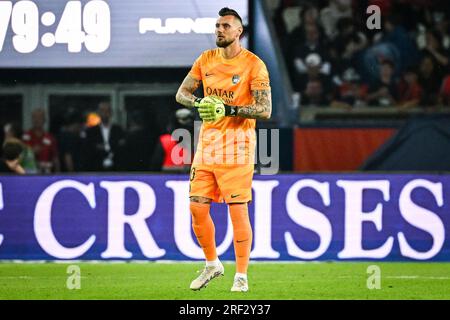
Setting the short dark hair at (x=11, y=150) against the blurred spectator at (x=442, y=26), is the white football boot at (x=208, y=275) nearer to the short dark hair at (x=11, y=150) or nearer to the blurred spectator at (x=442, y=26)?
the short dark hair at (x=11, y=150)

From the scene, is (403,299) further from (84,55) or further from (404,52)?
(404,52)

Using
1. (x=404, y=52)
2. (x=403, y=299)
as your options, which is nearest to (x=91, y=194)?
(x=403, y=299)

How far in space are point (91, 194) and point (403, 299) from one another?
4396mm

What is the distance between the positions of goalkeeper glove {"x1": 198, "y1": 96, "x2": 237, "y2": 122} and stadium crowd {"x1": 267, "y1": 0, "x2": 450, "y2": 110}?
6.45 meters

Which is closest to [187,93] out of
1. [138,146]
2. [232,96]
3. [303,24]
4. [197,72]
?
[197,72]

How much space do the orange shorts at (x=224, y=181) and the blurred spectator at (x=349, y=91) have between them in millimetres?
6088

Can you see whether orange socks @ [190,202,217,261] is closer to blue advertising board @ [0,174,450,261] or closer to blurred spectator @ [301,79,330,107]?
blue advertising board @ [0,174,450,261]

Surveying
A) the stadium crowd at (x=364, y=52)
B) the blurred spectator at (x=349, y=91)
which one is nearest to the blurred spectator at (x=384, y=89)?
the stadium crowd at (x=364, y=52)

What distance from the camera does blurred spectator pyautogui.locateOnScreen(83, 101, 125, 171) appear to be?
15.0 m

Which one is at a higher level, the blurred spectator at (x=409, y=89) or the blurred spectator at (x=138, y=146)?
the blurred spectator at (x=409, y=89)

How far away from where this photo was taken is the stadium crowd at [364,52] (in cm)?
1593

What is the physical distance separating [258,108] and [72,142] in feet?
21.0

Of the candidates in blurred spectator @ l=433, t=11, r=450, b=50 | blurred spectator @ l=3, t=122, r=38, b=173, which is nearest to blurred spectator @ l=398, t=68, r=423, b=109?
blurred spectator @ l=433, t=11, r=450, b=50

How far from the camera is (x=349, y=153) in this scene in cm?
1426
